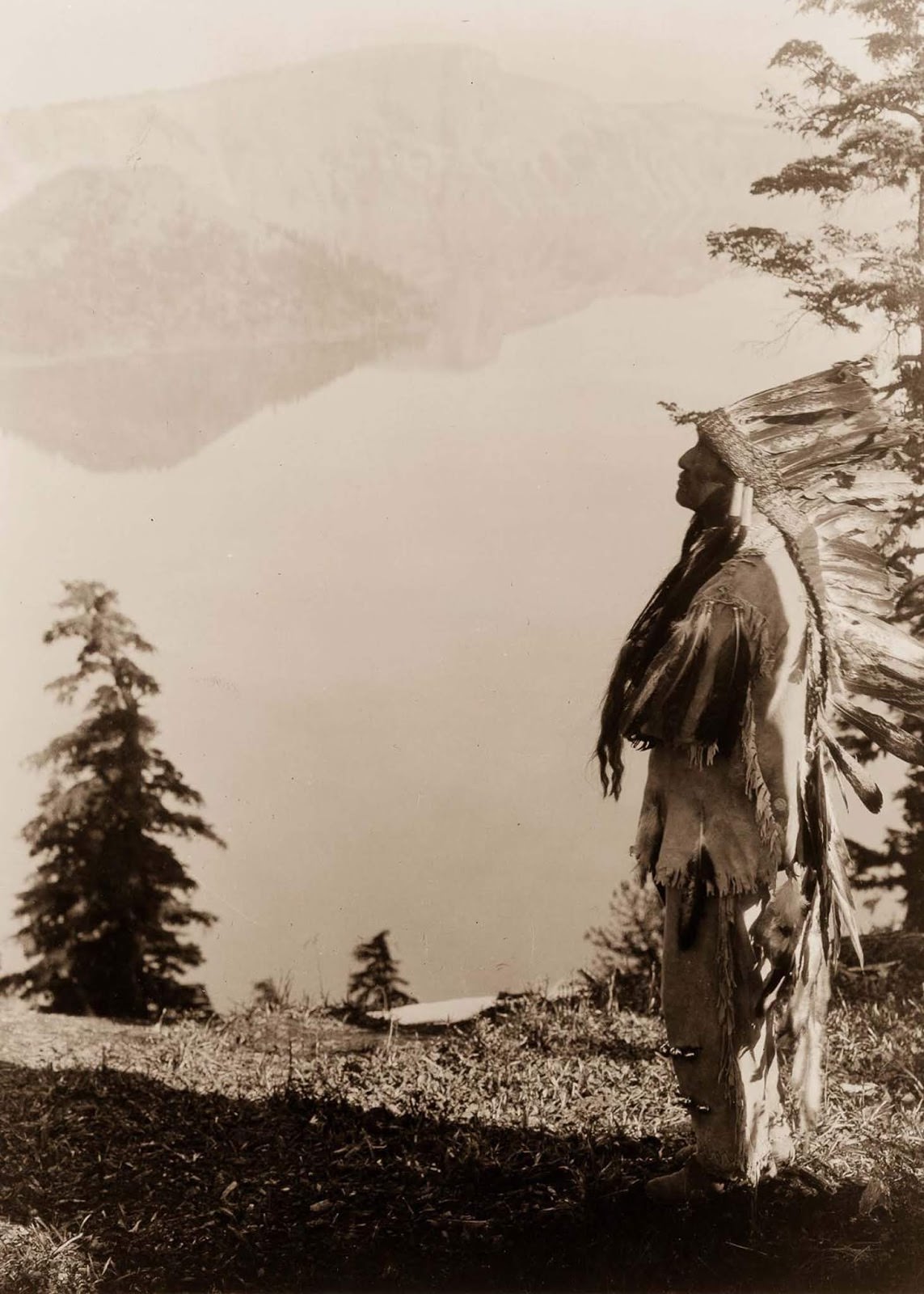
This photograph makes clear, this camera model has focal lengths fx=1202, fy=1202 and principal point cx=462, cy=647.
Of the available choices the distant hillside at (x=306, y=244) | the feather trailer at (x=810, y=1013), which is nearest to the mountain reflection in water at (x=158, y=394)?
the distant hillside at (x=306, y=244)

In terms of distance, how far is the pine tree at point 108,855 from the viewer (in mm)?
4160

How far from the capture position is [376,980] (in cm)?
412

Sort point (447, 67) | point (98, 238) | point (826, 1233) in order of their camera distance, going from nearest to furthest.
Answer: point (826, 1233)
point (447, 67)
point (98, 238)

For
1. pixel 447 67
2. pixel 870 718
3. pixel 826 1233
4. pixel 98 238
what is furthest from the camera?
pixel 98 238

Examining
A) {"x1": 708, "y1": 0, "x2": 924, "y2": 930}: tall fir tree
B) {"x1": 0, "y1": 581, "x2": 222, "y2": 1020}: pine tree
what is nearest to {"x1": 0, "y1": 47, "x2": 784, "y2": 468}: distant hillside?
{"x1": 708, "y1": 0, "x2": 924, "y2": 930}: tall fir tree

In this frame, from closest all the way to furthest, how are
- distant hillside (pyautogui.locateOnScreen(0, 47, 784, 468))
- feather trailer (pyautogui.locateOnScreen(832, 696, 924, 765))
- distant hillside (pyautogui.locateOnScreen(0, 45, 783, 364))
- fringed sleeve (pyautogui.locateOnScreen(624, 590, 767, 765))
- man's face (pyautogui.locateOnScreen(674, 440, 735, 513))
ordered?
fringed sleeve (pyautogui.locateOnScreen(624, 590, 767, 765)) → man's face (pyautogui.locateOnScreen(674, 440, 735, 513)) → feather trailer (pyautogui.locateOnScreen(832, 696, 924, 765)) → distant hillside (pyautogui.locateOnScreen(0, 45, 783, 364)) → distant hillside (pyautogui.locateOnScreen(0, 47, 784, 468))

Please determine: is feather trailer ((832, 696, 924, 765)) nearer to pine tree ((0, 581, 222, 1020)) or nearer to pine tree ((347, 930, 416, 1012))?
pine tree ((347, 930, 416, 1012))

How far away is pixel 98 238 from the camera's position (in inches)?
159

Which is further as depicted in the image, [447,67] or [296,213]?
[296,213]

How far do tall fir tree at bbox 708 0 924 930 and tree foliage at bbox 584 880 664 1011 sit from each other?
952mm

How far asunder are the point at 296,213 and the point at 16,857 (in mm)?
2415

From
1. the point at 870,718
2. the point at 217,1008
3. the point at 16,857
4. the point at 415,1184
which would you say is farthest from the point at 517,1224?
the point at 16,857

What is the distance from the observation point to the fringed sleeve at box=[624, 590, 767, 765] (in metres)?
2.35

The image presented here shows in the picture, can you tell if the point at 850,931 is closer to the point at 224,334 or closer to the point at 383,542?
the point at 383,542
